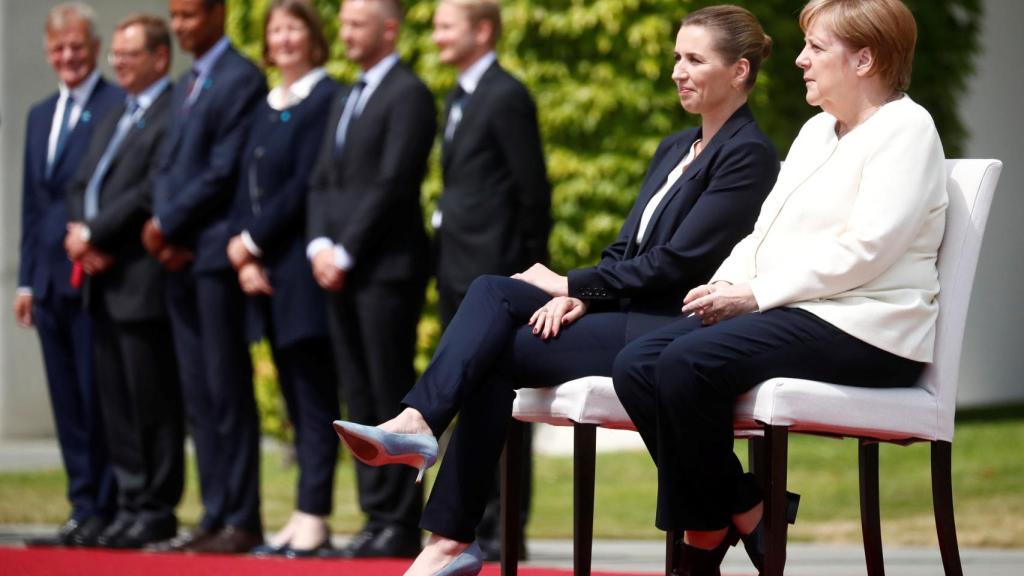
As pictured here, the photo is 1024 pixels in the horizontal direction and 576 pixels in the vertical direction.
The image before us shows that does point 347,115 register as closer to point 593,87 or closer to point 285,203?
point 285,203

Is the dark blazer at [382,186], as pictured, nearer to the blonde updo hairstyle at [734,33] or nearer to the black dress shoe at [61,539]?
the black dress shoe at [61,539]

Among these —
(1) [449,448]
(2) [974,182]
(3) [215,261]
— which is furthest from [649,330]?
(3) [215,261]

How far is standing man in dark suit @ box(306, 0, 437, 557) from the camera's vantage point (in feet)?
19.4

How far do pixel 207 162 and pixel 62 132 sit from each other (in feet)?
2.97

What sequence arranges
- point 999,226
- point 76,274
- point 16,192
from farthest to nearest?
point 999,226 < point 16,192 < point 76,274

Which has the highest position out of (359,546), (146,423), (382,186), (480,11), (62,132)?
(480,11)

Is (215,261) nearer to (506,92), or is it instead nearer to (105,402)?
(105,402)

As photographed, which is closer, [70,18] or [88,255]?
[88,255]

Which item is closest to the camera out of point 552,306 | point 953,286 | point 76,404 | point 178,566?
point 953,286

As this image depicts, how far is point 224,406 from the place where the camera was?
20.5ft

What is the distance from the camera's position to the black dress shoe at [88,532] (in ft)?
21.2

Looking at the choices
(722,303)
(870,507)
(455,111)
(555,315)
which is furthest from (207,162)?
(870,507)

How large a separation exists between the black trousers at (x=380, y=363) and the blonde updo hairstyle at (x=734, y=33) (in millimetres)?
1969

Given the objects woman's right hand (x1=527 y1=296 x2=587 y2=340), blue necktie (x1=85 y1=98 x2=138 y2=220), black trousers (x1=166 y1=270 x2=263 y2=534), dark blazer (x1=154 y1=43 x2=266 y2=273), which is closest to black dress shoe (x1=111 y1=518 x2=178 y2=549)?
black trousers (x1=166 y1=270 x2=263 y2=534)
